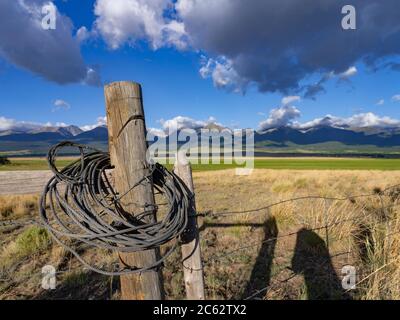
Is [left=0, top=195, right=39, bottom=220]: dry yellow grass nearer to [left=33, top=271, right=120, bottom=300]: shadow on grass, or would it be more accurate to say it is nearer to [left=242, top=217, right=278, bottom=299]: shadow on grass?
[left=33, top=271, right=120, bottom=300]: shadow on grass

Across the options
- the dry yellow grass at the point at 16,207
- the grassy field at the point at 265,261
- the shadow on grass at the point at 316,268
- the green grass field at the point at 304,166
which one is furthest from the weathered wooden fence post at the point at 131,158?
the green grass field at the point at 304,166

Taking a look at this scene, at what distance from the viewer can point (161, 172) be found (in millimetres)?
2396

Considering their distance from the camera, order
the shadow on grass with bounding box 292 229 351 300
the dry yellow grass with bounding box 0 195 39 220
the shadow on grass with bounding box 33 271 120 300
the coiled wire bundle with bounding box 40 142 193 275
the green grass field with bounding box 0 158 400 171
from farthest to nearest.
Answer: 1. the green grass field with bounding box 0 158 400 171
2. the dry yellow grass with bounding box 0 195 39 220
3. the shadow on grass with bounding box 33 271 120 300
4. the shadow on grass with bounding box 292 229 351 300
5. the coiled wire bundle with bounding box 40 142 193 275

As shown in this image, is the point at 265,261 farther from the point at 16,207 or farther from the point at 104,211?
the point at 16,207

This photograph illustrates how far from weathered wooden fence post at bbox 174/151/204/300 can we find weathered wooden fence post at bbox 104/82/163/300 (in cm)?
39

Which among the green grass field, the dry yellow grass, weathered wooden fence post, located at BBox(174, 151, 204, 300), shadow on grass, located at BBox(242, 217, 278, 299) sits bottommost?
the green grass field

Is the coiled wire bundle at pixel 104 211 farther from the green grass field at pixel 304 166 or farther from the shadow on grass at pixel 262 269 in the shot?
the green grass field at pixel 304 166

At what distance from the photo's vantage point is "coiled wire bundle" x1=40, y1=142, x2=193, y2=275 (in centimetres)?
204

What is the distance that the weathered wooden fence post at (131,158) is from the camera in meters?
2.12

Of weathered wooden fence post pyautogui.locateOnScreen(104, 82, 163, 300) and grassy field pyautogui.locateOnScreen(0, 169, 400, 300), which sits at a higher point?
weathered wooden fence post pyautogui.locateOnScreen(104, 82, 163, 300)

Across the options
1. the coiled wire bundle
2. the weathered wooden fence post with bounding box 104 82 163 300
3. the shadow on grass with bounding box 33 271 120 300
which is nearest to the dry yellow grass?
the shadow on grass with bounding box 33 271 120 300
